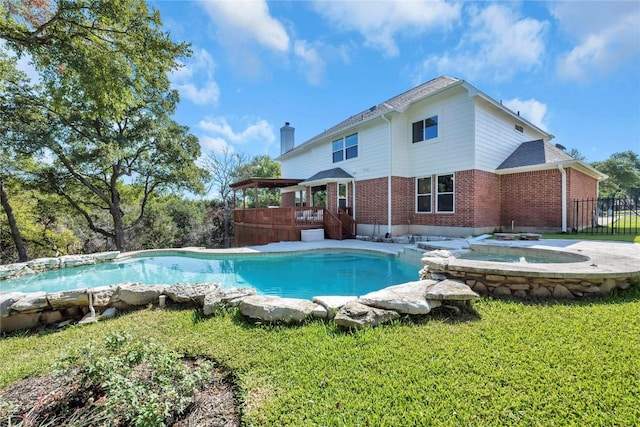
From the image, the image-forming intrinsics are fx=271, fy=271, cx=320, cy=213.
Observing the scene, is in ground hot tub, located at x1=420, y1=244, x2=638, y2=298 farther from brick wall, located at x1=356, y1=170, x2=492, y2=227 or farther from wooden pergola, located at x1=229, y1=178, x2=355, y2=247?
wooden pergola, located at x1=229, y1=178, x2=355, y2=247

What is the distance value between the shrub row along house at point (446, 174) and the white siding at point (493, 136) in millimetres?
43

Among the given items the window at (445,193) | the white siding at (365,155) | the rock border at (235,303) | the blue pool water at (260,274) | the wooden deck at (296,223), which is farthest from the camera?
the wooden deck at (296,223)

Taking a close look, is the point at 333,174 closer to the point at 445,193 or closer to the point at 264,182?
the point at 264,182

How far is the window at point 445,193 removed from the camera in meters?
12.1

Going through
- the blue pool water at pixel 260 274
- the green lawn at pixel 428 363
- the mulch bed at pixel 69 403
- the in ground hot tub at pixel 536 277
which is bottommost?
the blue pool water at pixel 260 274

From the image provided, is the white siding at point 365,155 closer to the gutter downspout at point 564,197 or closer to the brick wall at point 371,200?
the brick wall at point 371,200

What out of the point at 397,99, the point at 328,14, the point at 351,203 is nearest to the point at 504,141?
the point at 397,99

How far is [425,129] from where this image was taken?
1284 cm

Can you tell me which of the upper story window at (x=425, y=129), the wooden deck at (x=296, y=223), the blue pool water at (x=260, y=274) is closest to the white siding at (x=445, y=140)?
the upper story window at (x=425, y=129)

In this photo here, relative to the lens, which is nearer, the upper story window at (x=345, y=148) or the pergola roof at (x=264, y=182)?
the upper story window at (x=345, y=148)

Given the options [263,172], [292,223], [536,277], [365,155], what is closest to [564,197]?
[365,155]

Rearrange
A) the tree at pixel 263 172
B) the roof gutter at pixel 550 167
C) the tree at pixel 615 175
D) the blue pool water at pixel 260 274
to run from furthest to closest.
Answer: the tree at pixel 615 175
the tree at pixel 263 172
the roof gutter at pixel 550 167
the blue pool water at pixel 260 274

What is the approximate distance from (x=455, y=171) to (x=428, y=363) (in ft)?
35.2

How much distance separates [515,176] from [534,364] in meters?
12.2
